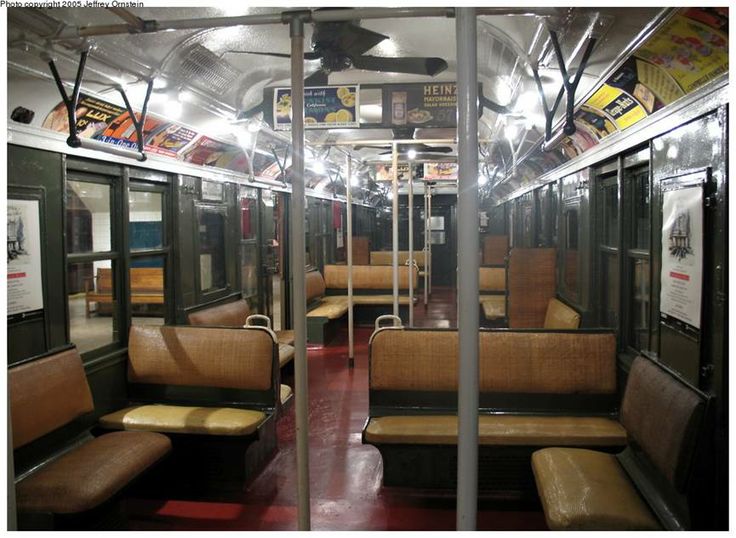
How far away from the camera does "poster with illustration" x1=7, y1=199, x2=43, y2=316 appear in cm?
354

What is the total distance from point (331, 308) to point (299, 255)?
276 inches

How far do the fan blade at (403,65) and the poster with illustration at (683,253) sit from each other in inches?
68.9

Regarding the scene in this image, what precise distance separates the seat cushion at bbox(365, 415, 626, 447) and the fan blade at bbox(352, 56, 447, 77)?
8.21 feet

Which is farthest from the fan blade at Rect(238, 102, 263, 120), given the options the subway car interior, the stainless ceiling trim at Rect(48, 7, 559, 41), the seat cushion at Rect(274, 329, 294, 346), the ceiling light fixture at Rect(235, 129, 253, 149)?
the seat cushion at Rect(274, 329, 294, 346)

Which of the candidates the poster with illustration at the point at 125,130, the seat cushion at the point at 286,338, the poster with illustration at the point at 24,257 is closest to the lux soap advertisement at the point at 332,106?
the poster with illustration at the point at 125,130

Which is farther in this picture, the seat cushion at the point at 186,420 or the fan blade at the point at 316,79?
the fan blade at the point at 316,79

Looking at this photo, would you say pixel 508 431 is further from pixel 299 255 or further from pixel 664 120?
pixel 299 255

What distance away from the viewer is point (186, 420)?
4070 millimetres

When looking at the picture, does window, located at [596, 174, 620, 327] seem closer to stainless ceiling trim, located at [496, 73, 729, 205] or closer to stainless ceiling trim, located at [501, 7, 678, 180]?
stainless ceiling trim, located at [496, 73, 729, 205]

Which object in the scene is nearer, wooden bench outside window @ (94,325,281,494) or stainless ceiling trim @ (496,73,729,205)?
stainless ceiling trim @ (496,73,729,205)

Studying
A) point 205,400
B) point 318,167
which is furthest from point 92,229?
point 318,167

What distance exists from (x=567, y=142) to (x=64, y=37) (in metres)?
4.75

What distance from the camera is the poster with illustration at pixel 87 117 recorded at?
12.5 ft

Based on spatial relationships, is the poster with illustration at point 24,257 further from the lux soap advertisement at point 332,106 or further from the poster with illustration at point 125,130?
the lux soap advertisement at point 332,106
